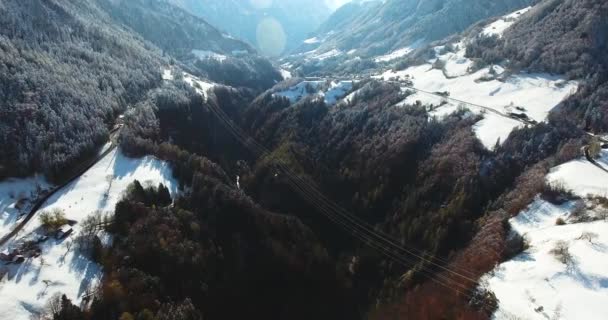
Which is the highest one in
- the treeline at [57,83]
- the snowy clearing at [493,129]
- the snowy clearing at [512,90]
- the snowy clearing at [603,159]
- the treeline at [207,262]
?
the snowy clearing at [512,90]

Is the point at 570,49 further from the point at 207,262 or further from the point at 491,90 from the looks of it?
the point at 207,262

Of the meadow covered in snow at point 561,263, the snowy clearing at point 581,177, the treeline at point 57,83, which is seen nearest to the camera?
the meadow covered in snow at point 561,263

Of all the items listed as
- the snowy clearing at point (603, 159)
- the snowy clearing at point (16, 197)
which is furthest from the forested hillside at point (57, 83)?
the snowy clearing at point (603, 159)

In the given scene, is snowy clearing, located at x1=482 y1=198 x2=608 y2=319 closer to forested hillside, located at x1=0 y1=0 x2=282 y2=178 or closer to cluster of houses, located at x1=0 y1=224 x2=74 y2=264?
cluster of houses, located at x1=0 y1=224 x2=74 y2=264

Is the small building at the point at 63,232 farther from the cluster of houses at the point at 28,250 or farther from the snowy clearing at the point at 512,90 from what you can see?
the snowy clearing at the point at 512,90

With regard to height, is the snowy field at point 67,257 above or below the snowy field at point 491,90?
below

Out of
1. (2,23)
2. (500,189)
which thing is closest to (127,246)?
(500,189)

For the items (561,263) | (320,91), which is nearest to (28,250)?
(561,263)
